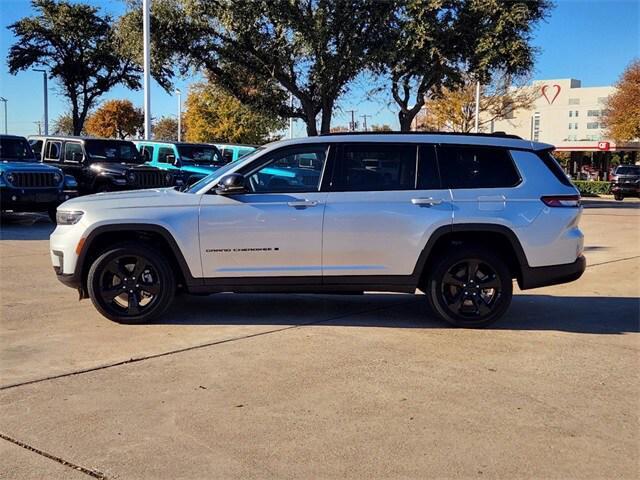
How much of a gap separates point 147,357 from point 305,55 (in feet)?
61.0

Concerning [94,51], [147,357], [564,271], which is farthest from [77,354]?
[94,51]

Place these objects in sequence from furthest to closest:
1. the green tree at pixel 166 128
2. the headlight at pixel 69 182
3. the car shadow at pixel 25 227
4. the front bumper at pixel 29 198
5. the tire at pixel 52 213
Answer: the green tree at pixel 166 128 < the headlight at pixel 69 182 < the tire at pixel 52 213 < the front bumper at pixel 29 198 < the car shadow at pixel 25 227

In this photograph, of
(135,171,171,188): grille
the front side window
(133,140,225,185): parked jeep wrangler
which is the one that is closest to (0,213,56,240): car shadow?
(135,171,171,188): grille

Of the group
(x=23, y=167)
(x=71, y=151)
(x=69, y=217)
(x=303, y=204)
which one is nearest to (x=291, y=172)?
(x=303, y=204)

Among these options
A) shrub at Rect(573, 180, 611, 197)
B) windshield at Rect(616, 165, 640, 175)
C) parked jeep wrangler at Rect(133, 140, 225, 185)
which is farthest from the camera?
shrub at Rect(573, 180, 611, 197)

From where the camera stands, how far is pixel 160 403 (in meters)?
4.39

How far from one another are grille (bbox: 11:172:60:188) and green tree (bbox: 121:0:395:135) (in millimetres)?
9560

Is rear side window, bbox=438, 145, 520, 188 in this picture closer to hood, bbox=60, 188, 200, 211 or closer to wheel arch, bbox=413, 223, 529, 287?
wheel arch, bbox=413, 223, 529, 287

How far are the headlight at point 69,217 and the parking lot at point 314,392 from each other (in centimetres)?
100

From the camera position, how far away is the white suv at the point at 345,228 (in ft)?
20.3

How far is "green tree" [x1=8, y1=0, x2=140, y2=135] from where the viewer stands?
33688 millimetres

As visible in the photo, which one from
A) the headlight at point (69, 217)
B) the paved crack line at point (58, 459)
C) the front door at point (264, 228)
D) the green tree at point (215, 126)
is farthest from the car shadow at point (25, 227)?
the green tree at point (215, 126)

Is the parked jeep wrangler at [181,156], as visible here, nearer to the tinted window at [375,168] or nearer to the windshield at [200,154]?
the windshield at [200,154]

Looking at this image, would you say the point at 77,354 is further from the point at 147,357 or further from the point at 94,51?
the point at 94,51
